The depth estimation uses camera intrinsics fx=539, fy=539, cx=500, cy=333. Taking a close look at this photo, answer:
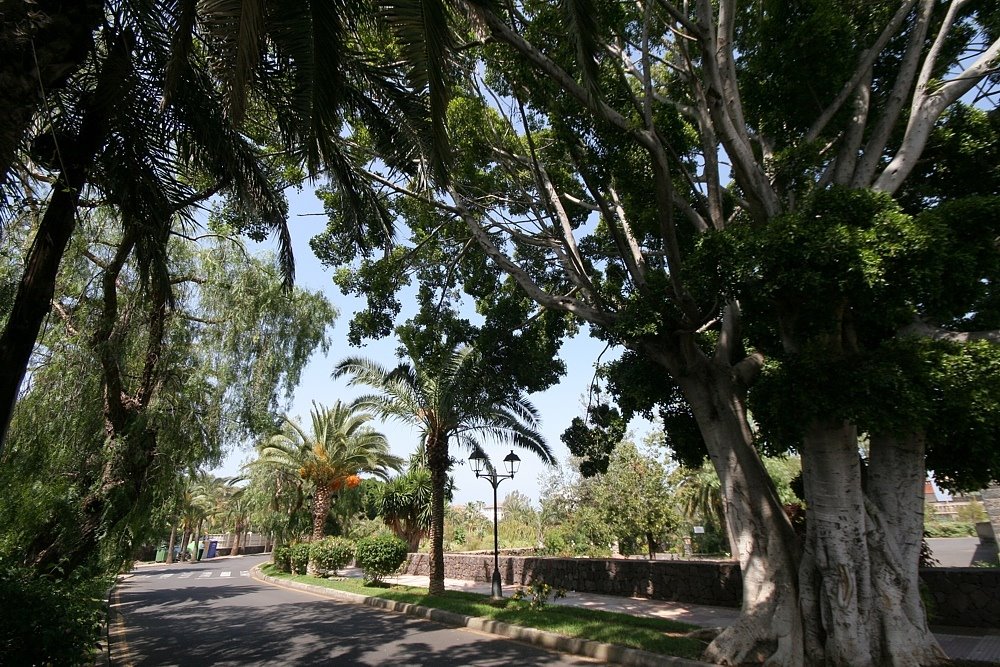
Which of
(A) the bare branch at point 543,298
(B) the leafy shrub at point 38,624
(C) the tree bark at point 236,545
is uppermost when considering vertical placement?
(A) the bare branch at point 543,298

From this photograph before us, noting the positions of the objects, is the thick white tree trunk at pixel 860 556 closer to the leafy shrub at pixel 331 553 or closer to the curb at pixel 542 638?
the curb at pixel 542 638

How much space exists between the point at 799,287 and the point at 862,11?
6040 mm

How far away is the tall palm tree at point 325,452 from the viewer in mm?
22812

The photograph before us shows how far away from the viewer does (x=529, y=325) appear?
1313cm

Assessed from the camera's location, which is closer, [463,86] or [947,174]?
[947,174]

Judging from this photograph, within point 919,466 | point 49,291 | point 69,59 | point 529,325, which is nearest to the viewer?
point 69,59

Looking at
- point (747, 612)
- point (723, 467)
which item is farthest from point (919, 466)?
point (747, 612)

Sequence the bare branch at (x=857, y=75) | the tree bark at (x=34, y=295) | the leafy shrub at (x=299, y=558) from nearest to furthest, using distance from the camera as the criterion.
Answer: the tree bark at (x=34, y=295), the bare branch at (x=857, y=75), the leafy shrub at (x=299, y=558)

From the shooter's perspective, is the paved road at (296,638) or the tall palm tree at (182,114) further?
the paved road at (296,638)

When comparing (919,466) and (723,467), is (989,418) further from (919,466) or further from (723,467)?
(723,467)

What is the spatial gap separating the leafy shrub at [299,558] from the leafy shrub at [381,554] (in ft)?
20.7

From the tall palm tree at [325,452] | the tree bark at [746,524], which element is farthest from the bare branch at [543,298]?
the tall palm tree at [325,452]

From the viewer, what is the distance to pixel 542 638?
8.85 metres

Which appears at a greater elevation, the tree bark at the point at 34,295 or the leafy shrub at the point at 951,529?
the tree bark at the point at 34,295
